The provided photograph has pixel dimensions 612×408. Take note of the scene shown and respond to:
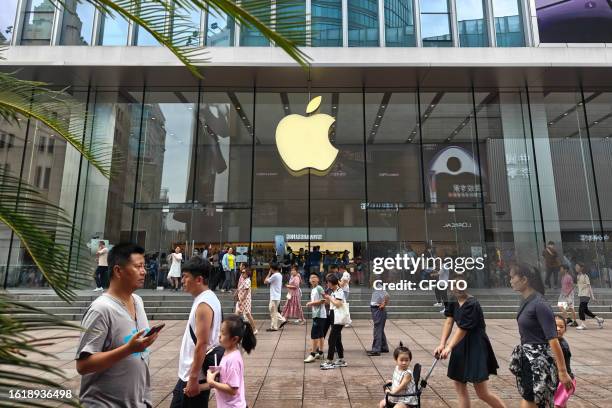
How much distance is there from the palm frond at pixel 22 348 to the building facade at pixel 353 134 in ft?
46.5

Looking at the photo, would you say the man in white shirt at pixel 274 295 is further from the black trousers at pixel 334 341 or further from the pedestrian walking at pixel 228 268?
the pedestrian walking at pixel 228 268

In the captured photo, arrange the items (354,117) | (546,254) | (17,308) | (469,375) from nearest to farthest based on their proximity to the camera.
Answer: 1. (17,308)
2. (469,375)
3. (546,254)
4. (354,117)

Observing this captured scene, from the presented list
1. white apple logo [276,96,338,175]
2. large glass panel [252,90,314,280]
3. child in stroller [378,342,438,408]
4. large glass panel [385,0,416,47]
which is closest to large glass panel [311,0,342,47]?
large glass panel [385,0,416,47]

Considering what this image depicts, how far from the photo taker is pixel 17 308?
4.29 feet

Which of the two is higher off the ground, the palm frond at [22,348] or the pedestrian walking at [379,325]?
the palm frond at [22,348]

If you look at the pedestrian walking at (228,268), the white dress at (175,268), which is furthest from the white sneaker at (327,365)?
the white dress at (175,268)

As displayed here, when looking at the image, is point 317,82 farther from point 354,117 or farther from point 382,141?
point 382,141

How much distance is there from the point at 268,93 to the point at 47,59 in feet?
29.1

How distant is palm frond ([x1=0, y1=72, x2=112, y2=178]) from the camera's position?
206cm

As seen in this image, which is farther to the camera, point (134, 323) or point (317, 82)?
point (317, 82)

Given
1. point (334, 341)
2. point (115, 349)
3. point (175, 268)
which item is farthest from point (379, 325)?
point (175, 268)

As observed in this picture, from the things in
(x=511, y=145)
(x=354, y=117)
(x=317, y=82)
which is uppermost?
(x=317, y=82)

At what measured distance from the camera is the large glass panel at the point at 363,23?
16766mm

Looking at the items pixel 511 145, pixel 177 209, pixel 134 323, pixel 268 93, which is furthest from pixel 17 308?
pixel 511 145
